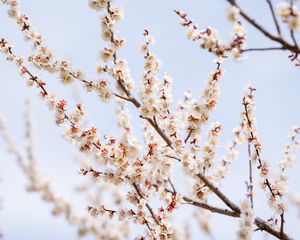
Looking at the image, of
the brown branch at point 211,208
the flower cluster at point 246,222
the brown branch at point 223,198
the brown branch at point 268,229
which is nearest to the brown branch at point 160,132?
the brown branch at point 223,198

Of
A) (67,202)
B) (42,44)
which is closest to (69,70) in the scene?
(42,44)

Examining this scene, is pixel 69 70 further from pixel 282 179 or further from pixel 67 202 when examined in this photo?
pixel 67 202

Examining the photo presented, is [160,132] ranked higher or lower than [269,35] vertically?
higher

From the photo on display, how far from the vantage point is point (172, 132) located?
6.84m

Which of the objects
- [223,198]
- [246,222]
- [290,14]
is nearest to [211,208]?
[223,198]

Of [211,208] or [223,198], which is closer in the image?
[223,198]

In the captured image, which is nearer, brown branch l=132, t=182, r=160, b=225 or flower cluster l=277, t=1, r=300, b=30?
flower cluster l=277, t=1, r=300, b=30

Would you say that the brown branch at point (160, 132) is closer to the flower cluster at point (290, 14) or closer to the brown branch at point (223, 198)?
the brown branch at point (223, 198)

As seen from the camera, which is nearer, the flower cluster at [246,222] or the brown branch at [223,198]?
the flower cluster at [246,222]

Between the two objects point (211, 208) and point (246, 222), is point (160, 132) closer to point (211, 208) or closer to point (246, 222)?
point (211, 208)

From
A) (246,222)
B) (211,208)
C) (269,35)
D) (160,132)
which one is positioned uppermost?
(160,132)

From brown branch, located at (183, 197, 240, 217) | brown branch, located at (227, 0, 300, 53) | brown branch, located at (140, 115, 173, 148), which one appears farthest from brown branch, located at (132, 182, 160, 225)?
brown branch, located at (227, 0, 300, 53)

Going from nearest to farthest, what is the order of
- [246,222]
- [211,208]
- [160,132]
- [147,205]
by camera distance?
[246,222] < [211,208] < [160,132] < [147,205]

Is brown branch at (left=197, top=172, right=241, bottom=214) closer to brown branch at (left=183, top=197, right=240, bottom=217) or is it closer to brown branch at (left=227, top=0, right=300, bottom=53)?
brown branch at (left=183, top=197, right=240, bottom=217)
